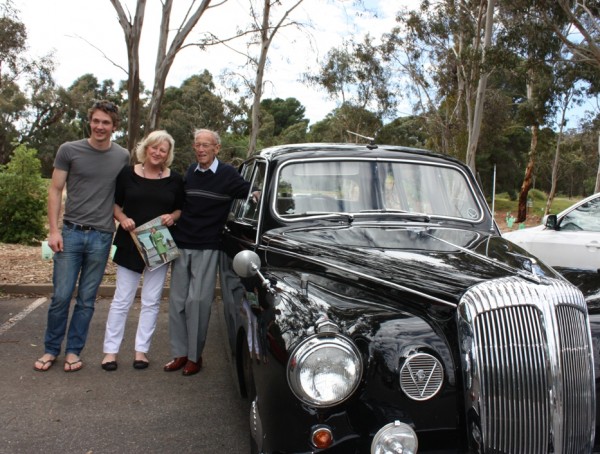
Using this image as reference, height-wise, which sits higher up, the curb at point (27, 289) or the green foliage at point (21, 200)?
the green foliage at point (21, 200)

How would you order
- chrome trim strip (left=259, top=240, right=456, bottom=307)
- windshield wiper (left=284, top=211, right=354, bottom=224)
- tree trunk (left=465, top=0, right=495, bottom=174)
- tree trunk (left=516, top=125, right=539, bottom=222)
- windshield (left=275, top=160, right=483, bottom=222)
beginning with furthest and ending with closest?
tree trunk (left=516, top=125, right=539, bottom=222) → tree trunk (left=465, top=0, right=495, bottom=174) → windshield (left=275, top=160, right=483, bottom=222) → windshield wiper (left=284, top=211, right=354, bottom=224) → chrome trim strip (left=259, top=240, right=456, bottom=307)

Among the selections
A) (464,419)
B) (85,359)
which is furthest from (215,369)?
(464,419)

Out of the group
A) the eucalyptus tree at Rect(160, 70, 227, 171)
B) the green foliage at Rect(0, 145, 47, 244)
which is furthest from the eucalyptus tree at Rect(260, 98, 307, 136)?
the green foliage at Rect(0, 145, 47, 244)

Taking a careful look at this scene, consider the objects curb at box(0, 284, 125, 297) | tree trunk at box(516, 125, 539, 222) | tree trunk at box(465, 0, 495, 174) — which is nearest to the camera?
curb at box(0, 284, 125, 297)

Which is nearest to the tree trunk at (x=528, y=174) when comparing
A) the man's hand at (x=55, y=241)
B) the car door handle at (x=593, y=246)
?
the car door handle at (x=593, y=246)

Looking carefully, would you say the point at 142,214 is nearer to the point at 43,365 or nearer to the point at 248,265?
the point at 43,365

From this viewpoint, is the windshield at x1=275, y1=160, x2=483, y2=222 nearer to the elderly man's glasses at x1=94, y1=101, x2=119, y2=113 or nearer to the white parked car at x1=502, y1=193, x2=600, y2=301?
the elderly man's glasses at x1=94, y1=101, x2=119, y2=113

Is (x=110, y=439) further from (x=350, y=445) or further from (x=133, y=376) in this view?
(x=350, y=445)

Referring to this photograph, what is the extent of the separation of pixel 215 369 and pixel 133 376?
686 millimetres

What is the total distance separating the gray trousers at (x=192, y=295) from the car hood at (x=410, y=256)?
0.87 metres

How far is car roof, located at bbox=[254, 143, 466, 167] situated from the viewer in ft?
13.4

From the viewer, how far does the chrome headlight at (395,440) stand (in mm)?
2096

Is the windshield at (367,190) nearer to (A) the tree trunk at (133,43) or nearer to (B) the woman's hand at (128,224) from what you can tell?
(B) the woman's hand at (128,224)

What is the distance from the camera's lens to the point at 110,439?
3.36 m
